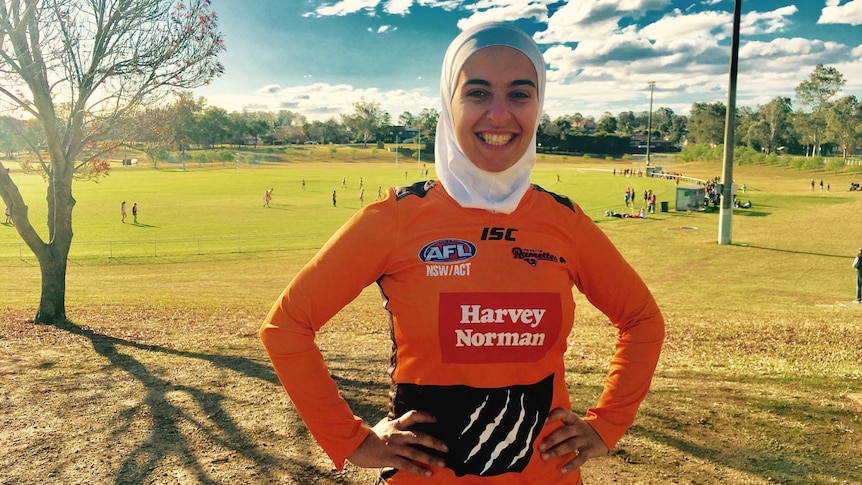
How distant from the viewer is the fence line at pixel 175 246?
85.6ft

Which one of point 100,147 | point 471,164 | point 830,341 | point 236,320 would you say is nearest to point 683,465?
point 471,164

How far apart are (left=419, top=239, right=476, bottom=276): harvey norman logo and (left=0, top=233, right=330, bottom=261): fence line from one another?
26.1m

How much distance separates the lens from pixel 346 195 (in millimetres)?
56844

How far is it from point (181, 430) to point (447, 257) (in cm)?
433

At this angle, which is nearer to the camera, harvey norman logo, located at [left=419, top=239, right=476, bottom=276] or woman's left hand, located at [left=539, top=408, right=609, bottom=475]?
harvey norman logo, located at [left=419, top=239, right=476, bottom=276]

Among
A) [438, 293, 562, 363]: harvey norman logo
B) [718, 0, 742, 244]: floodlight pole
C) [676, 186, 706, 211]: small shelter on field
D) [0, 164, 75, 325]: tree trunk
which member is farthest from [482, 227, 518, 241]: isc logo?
[676, 186, 706, 211]: small shelter on field

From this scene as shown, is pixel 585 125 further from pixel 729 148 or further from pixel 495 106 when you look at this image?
pixel 495 106

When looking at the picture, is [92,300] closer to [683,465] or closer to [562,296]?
[683,465]

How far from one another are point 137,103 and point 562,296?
13103 millimetres

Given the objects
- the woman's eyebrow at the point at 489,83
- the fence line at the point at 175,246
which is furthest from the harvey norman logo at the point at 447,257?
the fence line at the point at 175,246

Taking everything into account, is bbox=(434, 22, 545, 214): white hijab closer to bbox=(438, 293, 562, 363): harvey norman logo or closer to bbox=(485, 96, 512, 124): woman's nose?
bbox=(485, 96, 512, 124): woman's nose

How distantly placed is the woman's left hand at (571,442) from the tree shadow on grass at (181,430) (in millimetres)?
3013

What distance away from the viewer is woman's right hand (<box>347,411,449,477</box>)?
2014 millimetres

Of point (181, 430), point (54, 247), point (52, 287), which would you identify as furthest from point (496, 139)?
point (54, 247)
